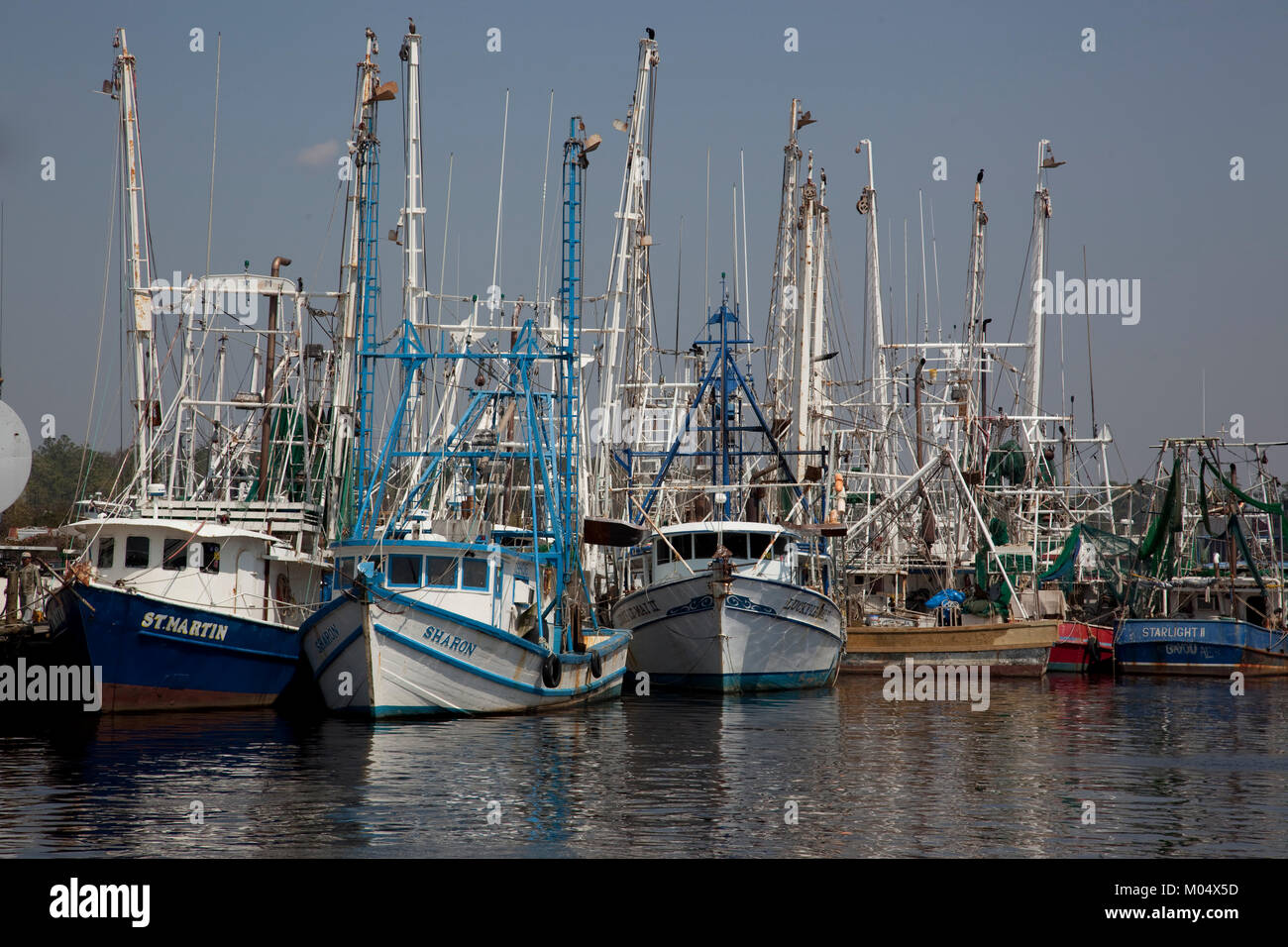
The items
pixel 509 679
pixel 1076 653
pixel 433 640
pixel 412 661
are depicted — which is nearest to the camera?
pixel 433 640

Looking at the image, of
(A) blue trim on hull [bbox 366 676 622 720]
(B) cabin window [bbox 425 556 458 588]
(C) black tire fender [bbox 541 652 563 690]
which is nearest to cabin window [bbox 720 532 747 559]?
(A) blue trim on hull [bbox 366 676 622 720]

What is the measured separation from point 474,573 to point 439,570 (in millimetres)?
814

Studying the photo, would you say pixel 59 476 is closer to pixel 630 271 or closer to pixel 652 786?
pixel 630 271

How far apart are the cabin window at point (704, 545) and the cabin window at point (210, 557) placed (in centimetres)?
1401

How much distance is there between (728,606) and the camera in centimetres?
3638

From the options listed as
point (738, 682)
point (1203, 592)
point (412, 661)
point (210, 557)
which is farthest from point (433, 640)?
point (1203, 592)

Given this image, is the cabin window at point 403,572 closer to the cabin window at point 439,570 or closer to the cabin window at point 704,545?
the cabin window at point 439,570

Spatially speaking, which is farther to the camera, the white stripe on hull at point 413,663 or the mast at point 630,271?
the mast at point 630,271

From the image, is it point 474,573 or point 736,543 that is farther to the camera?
point 736,543

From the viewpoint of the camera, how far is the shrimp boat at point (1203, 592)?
154 feet

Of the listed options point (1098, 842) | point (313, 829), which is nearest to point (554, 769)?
point (313, 829)

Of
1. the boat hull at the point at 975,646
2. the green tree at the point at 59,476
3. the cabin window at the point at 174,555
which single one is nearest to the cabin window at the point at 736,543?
the boat hull at the point at 975,646
